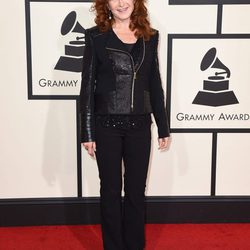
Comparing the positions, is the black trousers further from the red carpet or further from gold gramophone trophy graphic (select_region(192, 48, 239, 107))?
gold gramophone trophy graphic (select_region(192, 48, 239, 107))

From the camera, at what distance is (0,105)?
2766 mm

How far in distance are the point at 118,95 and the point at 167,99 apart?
2.71 feet

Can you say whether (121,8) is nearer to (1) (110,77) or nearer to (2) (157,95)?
(1) (110,77)

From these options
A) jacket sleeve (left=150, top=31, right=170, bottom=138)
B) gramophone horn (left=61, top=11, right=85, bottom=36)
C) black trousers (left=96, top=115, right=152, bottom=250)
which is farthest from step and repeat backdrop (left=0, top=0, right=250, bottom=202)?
black trousers (left=96, top=115, right=152, bottom=250)

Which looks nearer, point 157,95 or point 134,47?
point 134,47

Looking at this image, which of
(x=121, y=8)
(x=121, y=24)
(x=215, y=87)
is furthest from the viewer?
(x=215, y=87)

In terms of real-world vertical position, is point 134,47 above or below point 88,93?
above

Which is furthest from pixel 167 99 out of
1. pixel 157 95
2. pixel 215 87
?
pixel 157 95

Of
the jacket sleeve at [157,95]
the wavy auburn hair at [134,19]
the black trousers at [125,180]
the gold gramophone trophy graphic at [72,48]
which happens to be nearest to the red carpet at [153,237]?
the black trousers at [125,180]

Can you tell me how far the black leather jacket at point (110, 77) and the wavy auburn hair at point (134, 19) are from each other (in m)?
0.03

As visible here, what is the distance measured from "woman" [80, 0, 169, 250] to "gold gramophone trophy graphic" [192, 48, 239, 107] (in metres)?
0.68

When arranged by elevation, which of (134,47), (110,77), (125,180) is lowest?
(125,180)

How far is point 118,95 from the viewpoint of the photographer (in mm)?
2068

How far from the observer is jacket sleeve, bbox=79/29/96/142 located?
2.07 m
